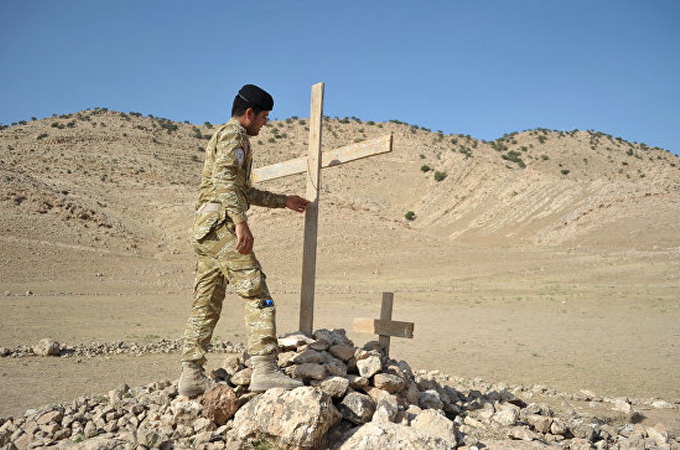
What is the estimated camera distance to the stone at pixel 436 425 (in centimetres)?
376

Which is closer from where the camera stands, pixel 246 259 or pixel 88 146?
pixel 246 259

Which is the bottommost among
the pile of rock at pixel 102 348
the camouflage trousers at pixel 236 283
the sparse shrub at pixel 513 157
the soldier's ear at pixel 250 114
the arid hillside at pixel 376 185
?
the pile of rock at pixel 102 348

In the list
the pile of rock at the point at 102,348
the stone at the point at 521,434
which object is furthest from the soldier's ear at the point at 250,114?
the pile of rock at the point at 102,348

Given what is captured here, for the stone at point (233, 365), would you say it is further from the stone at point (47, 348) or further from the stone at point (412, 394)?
the stone at point (47, 348)

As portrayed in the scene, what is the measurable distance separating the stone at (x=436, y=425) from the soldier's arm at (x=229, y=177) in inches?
74.6

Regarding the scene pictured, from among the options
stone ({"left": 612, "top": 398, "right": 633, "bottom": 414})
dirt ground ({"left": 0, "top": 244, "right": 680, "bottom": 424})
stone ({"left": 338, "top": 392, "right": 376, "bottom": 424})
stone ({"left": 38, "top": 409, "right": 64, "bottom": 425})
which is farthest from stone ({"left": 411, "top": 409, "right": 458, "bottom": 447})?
dirt ground ({"left": 0, "top": 244, "right": 680, "bottom": 424})

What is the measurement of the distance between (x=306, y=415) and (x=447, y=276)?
62.7ft

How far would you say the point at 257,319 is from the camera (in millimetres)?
3979

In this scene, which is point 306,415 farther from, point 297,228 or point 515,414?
point 297,228

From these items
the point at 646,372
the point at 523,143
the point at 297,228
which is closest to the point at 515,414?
the point at 646,372

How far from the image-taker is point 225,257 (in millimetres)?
4012

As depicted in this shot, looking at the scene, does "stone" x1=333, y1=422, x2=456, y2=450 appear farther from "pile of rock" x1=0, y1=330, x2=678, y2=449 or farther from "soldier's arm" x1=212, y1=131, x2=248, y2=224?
"soldier's arm" x1=212, y1=131, x2=248, y2=224

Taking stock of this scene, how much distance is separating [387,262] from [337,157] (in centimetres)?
2007

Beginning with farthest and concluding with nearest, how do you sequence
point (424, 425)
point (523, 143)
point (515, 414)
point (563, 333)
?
point (523, 143) < point (563, 333) < point (515, 414) < point (424, 425)
